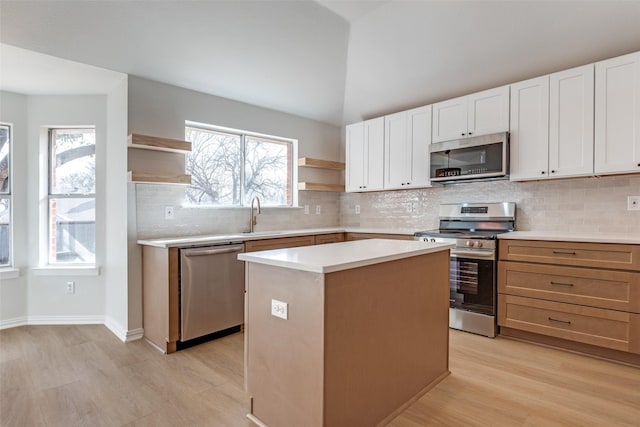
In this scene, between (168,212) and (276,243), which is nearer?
A: (168,212)

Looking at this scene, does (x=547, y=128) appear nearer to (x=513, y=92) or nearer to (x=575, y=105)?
(x=575, y=105)

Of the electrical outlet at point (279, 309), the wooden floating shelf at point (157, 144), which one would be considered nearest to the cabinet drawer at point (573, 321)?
the electrical outlet at point (279, 309)

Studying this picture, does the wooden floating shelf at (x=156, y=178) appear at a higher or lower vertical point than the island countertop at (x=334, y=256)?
higher

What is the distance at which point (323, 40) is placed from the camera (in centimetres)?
338

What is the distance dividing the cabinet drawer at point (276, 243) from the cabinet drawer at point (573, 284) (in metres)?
1.93

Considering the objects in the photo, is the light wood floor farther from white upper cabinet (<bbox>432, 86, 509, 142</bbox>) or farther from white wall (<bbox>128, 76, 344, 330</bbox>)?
white upper cabinet (<bbox>432, 86, 509, 142</bbox>)

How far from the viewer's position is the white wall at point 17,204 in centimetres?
337

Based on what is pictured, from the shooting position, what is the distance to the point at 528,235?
2.92m

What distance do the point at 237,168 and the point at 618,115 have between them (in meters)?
3.58

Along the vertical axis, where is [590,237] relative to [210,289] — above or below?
above

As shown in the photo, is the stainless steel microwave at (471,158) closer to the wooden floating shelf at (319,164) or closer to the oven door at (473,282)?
the oven door at (473,282)

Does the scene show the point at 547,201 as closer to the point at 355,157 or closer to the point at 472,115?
the point at 472,115

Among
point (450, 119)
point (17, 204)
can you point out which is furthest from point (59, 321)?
point (450, 119)

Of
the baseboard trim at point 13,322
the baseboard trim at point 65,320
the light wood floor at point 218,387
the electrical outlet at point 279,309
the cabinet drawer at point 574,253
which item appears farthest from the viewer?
the baseboard trim at point 65,320
